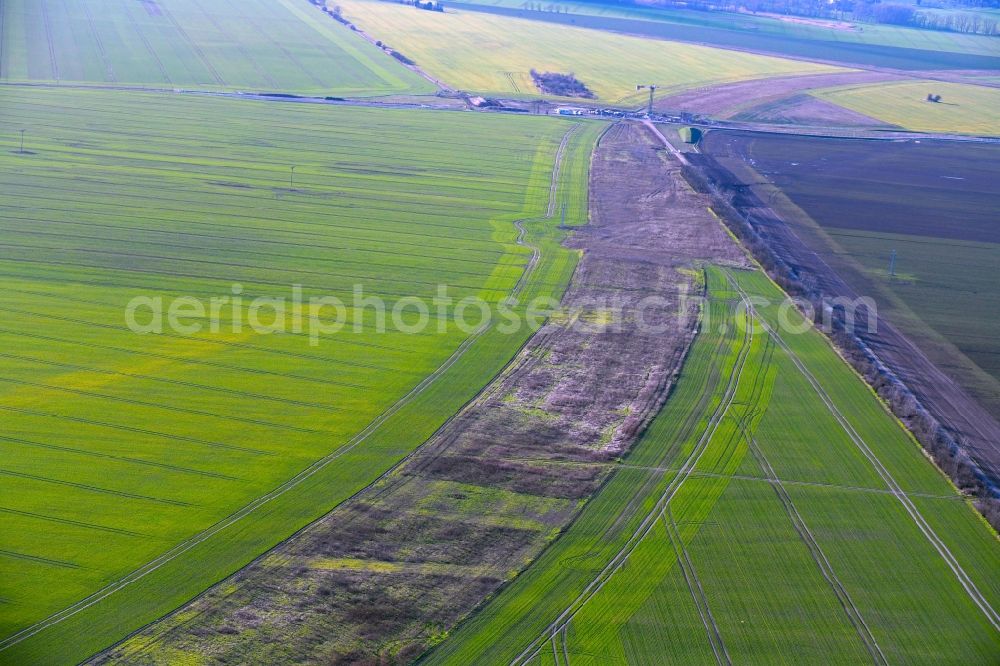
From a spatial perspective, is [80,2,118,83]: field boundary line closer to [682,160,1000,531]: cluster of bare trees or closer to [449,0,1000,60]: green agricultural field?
[682,160,1000,531]: cluster of bare trees

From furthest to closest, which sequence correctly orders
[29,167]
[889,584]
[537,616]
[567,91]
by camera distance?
[567,91], [29,167], [889,584], [537,616]

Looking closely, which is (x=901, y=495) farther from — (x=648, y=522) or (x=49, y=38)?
(x=49, y=38)

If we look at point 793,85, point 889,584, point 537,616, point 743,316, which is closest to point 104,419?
point 537,616

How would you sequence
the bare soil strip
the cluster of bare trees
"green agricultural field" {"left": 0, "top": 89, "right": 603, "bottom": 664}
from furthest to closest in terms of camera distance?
1. the cluster of bare trees
2. "green agricultural field" {"left": 0, "top": 89, "right": 603, "bottom": 664}
3. the bare soil strip

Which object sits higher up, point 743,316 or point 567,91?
point 567,91

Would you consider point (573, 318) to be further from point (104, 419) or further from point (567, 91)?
point (567, 91)

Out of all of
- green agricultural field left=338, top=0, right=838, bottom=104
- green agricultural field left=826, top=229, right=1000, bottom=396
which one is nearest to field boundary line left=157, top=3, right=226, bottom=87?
green agricultural field left=338, top=0, right=838, bottom=104

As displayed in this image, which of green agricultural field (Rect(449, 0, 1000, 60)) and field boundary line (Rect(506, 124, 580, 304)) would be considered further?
green agricultural field (Rect(449, 0, 1000, 60))
